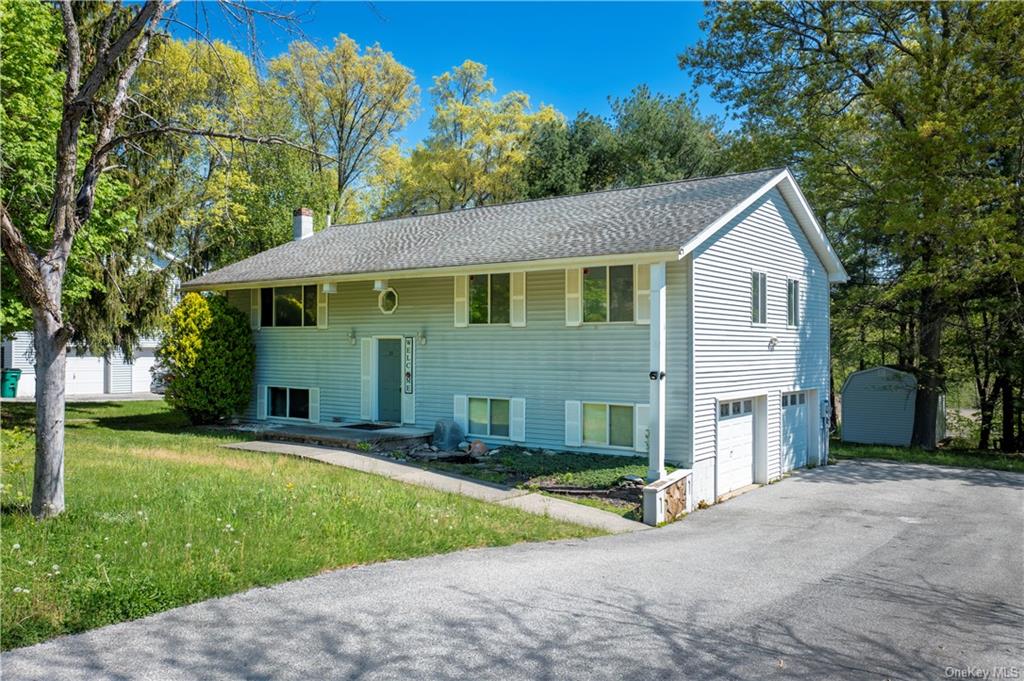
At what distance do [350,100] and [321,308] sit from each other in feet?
70.7

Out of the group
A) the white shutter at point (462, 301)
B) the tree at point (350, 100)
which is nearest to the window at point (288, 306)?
the white shutter at point (462, 301)

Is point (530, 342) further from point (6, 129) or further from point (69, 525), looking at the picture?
point (6, 129)

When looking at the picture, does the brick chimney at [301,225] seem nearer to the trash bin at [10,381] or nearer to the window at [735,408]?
the trash bin at [10,381]

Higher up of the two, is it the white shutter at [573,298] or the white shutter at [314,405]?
the white shutter at [573,298]

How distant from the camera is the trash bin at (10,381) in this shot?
28172 millimetres

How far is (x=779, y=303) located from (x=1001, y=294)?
347 inches

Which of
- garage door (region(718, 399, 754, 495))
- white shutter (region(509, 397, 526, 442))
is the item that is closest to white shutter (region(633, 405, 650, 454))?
garage door (region(718, 399, 754, 495))

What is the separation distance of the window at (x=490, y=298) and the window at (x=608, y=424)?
2.70 metres

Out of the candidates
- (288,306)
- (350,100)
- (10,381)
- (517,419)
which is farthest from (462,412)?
(350,100)

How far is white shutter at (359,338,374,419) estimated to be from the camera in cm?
1750

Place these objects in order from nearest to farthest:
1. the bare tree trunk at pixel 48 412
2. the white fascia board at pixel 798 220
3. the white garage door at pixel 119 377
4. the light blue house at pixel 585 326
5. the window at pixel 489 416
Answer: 1. the bare tree trunk at pixel 48 412
2. the white fascia board at pixel 798 220
3. the light blue house at pixel 585 326
4. the window at pixel 489 416
5. the white garage door at pixel 119 377

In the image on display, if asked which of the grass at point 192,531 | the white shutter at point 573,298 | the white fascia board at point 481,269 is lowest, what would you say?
the grass at point 192,531

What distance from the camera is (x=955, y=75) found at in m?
20.5

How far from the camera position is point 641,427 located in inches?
536
